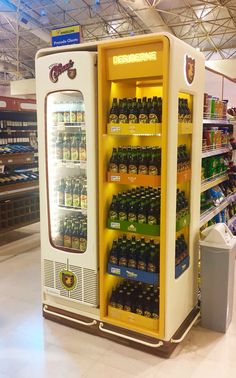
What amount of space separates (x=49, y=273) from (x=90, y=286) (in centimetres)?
49

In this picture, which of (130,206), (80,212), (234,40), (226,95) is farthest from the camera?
(234,40)

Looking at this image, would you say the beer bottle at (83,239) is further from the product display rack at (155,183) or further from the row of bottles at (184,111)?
the row of bottles at (184,111)

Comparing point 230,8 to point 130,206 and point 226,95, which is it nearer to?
point 226,95

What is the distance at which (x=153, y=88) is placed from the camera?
11.3 feet

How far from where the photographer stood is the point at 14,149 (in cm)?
601

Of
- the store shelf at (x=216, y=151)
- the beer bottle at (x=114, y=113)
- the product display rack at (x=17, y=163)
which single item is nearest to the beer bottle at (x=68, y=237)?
the beer bottle at (x=114, y=113)

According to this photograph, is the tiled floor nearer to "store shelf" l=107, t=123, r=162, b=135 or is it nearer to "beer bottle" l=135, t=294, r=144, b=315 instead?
"beer bottle" l=135, t=294, r=144, b=315

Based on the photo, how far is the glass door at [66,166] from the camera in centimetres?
320

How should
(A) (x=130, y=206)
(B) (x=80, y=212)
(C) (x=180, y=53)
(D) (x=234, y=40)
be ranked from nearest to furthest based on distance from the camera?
(C) (x=180, y=53), (A) (x=130, y=206), (B) (x=80, y=212), (D) (x=234, y=40)

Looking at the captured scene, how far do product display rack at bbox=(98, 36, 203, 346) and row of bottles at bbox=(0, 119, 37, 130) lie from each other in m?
3.44

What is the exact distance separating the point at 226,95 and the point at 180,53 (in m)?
3.12

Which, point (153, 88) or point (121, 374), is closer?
point (121, 374)

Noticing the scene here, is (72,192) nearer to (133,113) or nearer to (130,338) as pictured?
(133,113)

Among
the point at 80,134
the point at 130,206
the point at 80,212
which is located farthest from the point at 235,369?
the point at 80,134
